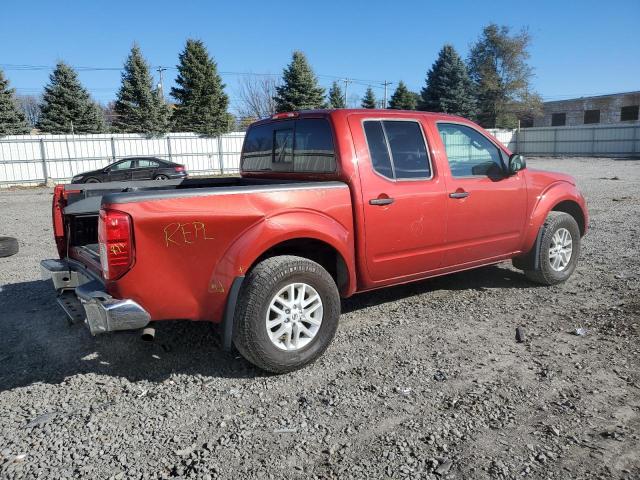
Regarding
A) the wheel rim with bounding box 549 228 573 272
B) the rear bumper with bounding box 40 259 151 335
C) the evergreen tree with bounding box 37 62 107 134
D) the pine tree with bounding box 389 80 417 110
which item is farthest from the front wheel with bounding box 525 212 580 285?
the pine tree with bounding box 389 80 417 110

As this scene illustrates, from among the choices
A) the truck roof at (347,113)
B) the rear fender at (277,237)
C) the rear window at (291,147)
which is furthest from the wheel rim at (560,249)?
the rear window at (291,147)

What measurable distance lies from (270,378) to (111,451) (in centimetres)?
118

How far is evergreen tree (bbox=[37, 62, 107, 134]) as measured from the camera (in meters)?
33.5

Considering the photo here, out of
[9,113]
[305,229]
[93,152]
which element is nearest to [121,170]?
[93,152]

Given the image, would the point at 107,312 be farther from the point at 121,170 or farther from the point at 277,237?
the point at 121,170

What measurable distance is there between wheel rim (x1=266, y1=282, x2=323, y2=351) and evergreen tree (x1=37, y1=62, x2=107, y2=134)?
112ft

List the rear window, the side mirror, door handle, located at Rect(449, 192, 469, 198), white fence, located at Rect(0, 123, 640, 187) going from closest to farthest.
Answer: the rear window, door handle, located at Rect(449, 192, 469, 198), the side mirror, white fence, located at Rect(0, 123, 640, 187)

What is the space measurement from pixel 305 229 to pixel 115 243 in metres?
1.31

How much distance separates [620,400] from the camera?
321 cm

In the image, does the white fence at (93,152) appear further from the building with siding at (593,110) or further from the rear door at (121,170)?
the building with siding at (593,110)

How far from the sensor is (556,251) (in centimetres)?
566

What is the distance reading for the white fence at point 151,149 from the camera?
25250mm

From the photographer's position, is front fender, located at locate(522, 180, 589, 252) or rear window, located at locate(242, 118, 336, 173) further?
front fender, located at locate(522, 180, 589, 252)

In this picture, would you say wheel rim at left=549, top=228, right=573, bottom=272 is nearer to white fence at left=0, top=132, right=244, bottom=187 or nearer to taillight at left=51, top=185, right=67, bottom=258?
taillight at left=51, top=185, right=67, bottom=258
